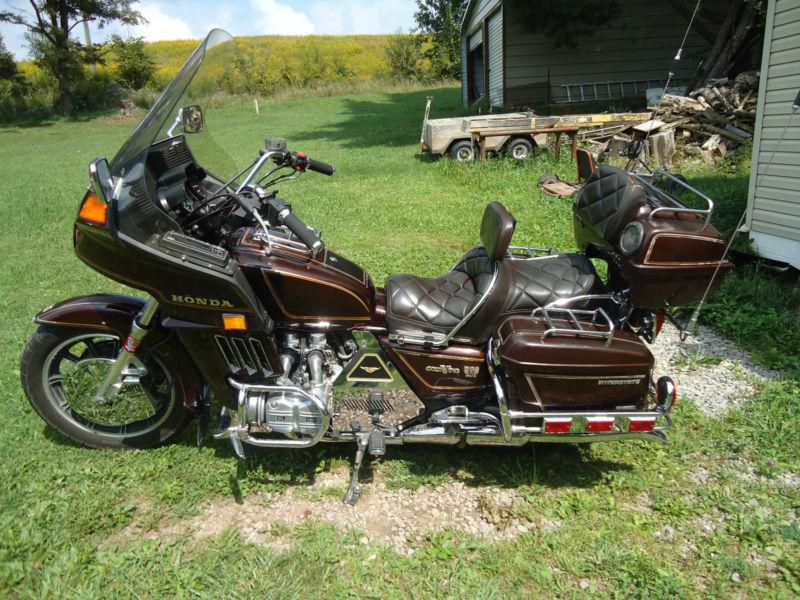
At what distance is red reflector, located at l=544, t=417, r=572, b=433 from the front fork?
6.56 feet

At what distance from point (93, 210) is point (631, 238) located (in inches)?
98.7

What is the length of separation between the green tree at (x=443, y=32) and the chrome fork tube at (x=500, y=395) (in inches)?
1267

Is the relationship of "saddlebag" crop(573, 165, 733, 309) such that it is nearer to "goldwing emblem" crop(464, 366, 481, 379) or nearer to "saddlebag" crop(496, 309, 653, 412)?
"saddlebag" crop(496, 309, 653, 412)

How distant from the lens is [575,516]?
2738 mm

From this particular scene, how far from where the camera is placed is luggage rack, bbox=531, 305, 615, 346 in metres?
2.55

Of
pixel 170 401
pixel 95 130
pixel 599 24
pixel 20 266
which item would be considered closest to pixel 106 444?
pixel 170 401

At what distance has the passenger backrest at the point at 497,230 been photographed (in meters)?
2.59

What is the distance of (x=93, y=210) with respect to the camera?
2.34m

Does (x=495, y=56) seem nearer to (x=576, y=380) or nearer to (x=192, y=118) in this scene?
(x=192, y=118)

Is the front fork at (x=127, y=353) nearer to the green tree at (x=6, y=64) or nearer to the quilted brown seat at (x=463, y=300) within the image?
the quilted brown seat at (x=463, y=300)

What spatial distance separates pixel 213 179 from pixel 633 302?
7.63 ft

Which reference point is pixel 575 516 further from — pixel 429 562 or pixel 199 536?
pixel 199 536

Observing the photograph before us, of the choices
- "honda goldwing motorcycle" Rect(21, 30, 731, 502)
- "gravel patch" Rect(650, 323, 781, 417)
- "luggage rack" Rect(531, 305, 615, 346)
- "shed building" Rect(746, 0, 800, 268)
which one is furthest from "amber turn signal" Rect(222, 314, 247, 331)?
"shed building" Rect(746, 0, 800, 268)

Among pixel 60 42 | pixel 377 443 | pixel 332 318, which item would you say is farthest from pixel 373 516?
pixel 60 42
